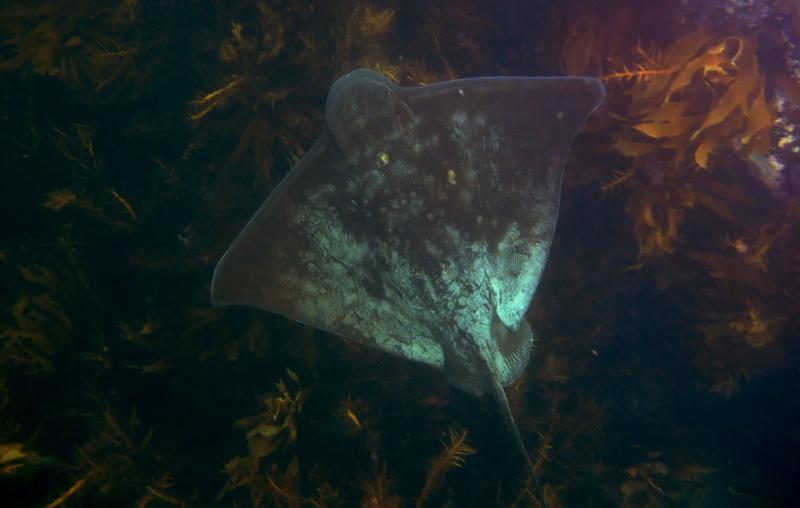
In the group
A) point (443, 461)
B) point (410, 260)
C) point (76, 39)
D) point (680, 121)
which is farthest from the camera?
point (76, 39)

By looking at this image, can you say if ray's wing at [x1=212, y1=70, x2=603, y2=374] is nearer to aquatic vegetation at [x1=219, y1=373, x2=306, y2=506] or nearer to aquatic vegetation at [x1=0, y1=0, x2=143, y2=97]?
aquatic vegetation at [x1=219, y1=373, x2=306, y2=506]

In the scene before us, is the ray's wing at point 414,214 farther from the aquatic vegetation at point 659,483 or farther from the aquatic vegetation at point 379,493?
the aquatic vegetation at point 659,483

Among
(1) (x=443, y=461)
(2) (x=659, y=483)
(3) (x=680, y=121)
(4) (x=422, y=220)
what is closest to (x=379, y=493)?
(1) (x=443, y=461)

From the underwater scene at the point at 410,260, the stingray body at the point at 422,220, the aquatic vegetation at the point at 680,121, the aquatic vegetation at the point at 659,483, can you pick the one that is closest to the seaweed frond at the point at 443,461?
the underwater scene at the point at 410,260

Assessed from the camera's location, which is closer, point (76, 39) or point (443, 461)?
point (443, 461)

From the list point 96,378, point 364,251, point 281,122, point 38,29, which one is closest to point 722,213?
point 364,251

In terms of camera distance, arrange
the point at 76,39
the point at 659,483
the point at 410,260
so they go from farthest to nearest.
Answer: the point at 76,39, the point at 659,483, the point at 410,260

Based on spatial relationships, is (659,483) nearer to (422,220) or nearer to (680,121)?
(680,121)

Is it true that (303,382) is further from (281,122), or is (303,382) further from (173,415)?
(281,122)
